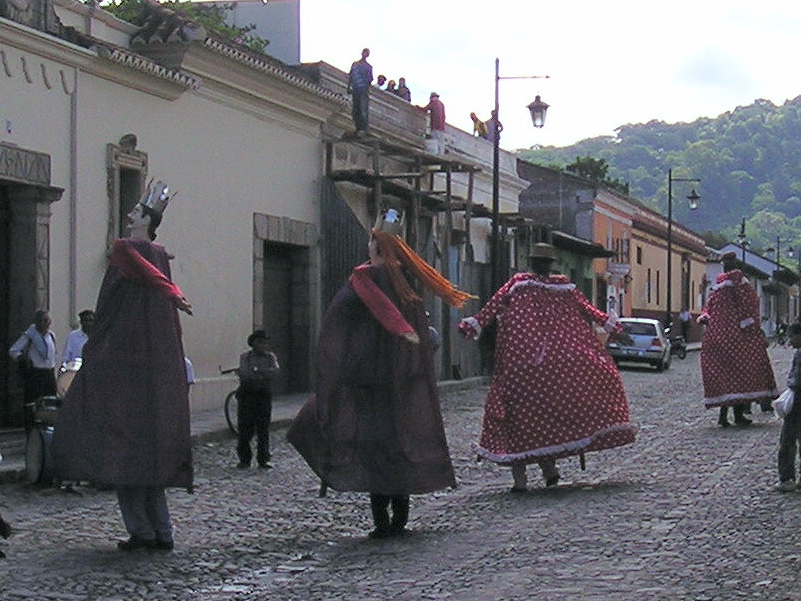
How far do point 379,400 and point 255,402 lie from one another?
5402mm

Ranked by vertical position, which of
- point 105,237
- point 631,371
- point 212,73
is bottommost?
point 631,371

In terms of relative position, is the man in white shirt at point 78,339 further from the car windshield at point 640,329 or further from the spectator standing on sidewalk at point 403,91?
the car windshield at point 640,329

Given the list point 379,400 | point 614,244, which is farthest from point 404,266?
point 614,244

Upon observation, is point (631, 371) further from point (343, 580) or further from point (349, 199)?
point (343, 580)

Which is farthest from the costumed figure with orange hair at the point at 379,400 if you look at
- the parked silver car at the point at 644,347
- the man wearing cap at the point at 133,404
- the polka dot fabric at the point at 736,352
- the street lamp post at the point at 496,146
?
the parked silver car at the point at 644,347

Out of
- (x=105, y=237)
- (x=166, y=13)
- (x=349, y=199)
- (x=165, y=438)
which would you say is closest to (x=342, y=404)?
(x=165, y=438)

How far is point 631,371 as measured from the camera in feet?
120

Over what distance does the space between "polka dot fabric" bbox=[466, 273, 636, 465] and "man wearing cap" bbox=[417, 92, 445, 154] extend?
20.1 metres

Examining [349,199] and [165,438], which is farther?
[349,199]

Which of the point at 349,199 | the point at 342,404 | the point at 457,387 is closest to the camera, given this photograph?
the point at 342,404

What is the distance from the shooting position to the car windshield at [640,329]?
36312 millimetres

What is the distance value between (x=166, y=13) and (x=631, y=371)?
64.6 feet

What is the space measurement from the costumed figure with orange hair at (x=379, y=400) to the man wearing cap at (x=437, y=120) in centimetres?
2244

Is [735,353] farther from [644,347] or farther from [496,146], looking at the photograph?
[644,347]
